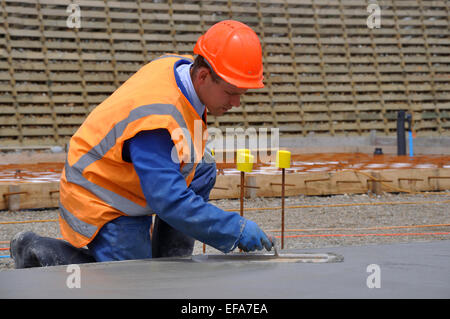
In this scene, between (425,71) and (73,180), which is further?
(425,71)

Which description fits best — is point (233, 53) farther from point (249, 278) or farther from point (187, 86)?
point (249, 278)

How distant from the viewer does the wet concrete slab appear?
106 cm

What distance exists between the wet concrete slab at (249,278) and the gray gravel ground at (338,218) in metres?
1.77

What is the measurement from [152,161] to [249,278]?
1.47 feet

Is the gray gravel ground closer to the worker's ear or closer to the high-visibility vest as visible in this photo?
the high-visibility vest

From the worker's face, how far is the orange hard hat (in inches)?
1.5

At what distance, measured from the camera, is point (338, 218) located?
416cm

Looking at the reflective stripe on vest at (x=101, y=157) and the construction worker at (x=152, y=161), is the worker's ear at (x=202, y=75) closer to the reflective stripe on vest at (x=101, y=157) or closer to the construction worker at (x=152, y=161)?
the construction worker at (x=152, y=161)

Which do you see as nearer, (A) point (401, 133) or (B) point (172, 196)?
(B) point (172, 196)

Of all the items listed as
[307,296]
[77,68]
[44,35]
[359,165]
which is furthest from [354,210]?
[44,35]

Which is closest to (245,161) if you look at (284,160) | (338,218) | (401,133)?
(284,160)

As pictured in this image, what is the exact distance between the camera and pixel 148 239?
1748mm
